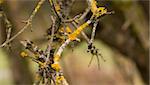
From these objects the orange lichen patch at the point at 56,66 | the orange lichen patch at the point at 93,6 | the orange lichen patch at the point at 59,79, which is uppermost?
the orange lichen patch at the point at 93,6

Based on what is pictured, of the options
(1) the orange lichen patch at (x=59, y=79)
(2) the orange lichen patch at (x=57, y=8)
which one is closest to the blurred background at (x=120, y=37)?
(2) the orange lichen patch at (x=57, y=8)

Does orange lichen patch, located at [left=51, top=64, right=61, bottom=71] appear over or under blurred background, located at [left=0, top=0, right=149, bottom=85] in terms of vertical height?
under

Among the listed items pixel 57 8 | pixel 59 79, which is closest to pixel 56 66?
pixel 59 79

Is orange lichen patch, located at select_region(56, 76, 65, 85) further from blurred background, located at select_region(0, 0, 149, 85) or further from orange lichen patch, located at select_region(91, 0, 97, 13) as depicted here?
blurred background, located at select_region(0, 0, 149, 85)

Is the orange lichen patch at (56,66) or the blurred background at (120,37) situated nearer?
the orange lichen patch at (56,66)

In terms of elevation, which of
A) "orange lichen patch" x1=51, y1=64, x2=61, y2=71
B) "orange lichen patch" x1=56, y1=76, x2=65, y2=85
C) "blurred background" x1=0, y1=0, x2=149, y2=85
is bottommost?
"orange lichen patch" x1=56, y1=76, x2=65, y2=85

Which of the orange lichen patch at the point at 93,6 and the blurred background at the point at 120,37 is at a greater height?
the blurred background at the point at 120,37

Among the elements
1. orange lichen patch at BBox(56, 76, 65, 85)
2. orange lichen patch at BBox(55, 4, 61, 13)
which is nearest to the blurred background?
orange lichen patch at BBox(55, 4, 61, 13)

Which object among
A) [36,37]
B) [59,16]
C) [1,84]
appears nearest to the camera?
[59,16]

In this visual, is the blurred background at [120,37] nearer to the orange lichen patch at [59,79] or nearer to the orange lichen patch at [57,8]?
the orange lichen patch at [57,8]

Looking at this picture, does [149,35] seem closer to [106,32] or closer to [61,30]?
[106,32]

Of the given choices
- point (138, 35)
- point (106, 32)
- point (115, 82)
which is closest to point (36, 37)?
point (106, 32)
